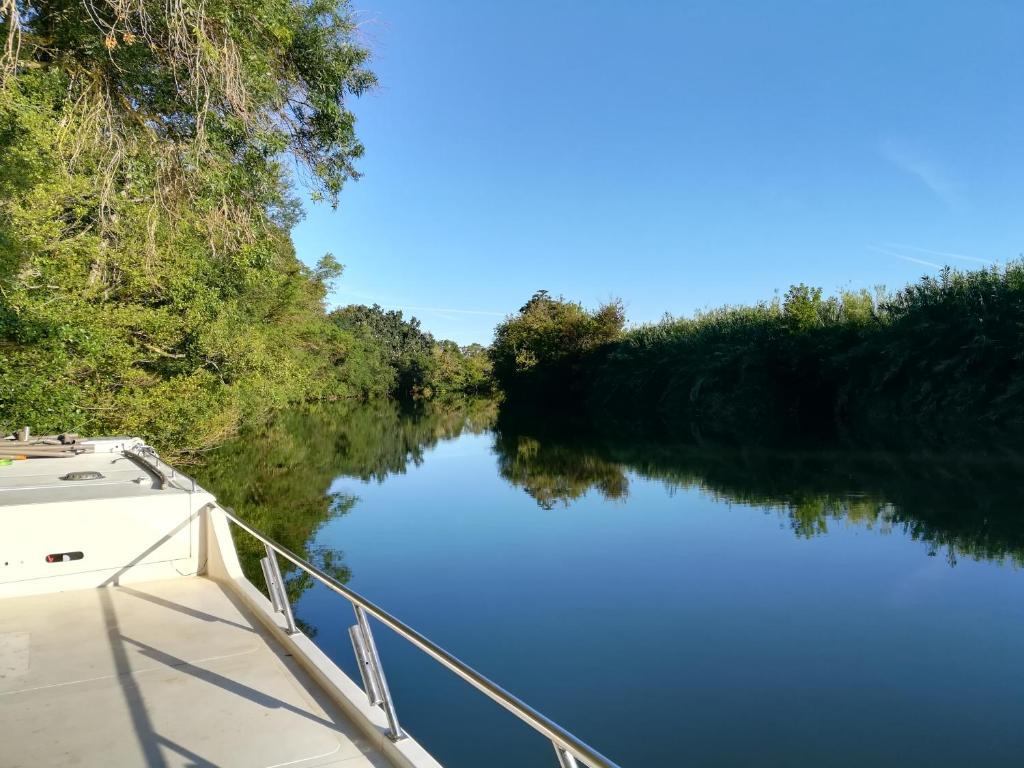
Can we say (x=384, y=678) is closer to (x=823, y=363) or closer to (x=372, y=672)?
(x=372, y=672)

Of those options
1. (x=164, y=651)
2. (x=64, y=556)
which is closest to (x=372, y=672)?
(x=164, y=651)

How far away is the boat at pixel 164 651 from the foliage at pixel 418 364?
61995mm

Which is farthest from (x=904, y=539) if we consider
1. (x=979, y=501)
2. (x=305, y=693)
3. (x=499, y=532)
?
(x=305, y=693)

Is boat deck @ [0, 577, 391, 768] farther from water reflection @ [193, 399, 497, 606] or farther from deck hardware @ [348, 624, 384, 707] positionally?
water reflection @ [193, 399, 497, 606]

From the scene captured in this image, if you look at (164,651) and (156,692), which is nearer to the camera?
(156,692)

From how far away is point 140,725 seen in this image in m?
2.72

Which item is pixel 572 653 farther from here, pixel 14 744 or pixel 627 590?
pixel 14 744

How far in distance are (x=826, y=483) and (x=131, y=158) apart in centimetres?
1265

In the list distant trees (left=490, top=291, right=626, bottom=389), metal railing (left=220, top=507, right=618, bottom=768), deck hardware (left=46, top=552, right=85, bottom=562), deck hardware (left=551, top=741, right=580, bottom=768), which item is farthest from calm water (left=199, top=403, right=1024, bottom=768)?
distant trees (left=490, top=291, right=626, bottom=389)

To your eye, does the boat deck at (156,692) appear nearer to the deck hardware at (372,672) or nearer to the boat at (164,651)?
the boat at (164,651)

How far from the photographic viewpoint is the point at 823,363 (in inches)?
1081

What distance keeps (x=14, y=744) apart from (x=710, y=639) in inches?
198

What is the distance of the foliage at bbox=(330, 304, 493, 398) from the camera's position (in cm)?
7106

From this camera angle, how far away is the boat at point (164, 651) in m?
2.51
